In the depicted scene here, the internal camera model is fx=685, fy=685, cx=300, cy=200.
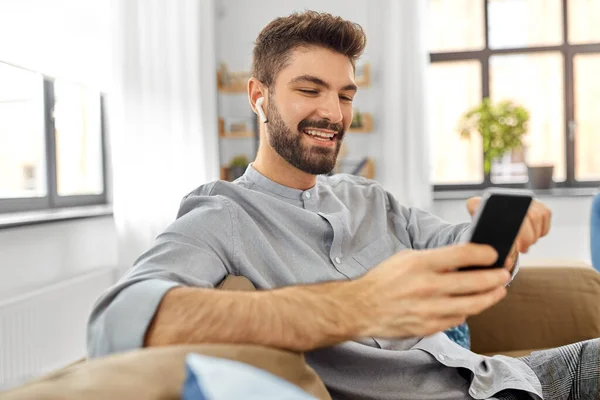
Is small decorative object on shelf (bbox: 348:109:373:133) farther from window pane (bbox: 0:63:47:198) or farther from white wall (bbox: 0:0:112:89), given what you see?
window pane (bbox: 0:63:47:198)

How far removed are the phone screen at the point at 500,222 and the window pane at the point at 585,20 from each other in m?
4.19

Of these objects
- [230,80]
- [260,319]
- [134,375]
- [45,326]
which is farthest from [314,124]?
[230,80]

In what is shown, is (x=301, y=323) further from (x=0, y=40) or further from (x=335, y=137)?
(x=0, y=40)

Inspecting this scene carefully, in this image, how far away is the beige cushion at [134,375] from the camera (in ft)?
2.00

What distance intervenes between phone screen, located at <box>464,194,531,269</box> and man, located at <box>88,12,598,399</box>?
0.02 m

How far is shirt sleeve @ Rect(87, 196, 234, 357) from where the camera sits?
89 cm

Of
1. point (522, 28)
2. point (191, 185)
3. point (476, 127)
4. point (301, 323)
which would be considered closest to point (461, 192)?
point (476, 127)

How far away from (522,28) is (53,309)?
3572mm

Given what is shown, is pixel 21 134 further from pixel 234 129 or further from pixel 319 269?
pixel 319 269

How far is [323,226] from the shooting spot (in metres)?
1.44

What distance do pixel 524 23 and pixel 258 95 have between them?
11.7ft

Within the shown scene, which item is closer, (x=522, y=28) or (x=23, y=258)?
(x=23, y=258)

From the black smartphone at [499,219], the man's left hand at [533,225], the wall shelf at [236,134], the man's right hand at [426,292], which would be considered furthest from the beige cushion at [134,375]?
the wall shelf at [236,134]

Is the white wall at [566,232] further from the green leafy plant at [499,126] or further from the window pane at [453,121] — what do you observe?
the window pane at [453,121]
